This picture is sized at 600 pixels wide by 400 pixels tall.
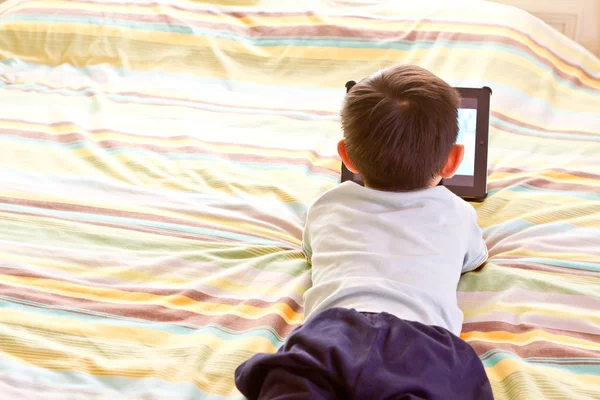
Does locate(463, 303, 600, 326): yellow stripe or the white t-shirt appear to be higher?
the white t-shirt

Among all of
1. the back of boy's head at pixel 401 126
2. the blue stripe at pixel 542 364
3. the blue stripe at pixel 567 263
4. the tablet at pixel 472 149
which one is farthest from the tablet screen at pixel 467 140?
the blue stripe at pixel 542 364

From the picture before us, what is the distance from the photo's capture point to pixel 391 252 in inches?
37.4

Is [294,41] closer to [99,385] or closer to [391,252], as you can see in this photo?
[391,252]

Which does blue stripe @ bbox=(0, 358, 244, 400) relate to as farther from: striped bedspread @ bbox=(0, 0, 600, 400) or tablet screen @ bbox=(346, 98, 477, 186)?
tablet screen @ bbox=(346, 98, 477, 186)

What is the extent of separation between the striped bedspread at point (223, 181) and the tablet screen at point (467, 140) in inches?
2.8

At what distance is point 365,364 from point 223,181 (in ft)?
2.33

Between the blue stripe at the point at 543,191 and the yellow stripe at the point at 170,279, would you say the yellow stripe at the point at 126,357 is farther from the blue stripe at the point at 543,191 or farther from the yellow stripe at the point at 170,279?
the blue stripe at the point at 543,191

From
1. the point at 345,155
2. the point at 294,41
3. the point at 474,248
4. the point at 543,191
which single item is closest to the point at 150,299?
the point at 345,155

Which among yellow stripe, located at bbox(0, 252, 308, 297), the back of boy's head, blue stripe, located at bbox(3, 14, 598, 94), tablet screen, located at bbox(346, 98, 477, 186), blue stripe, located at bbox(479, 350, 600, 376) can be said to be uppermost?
the back of boy's head

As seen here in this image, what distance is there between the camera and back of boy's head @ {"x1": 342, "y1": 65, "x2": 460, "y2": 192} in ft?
3.23

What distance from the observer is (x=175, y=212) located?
4.34 ft

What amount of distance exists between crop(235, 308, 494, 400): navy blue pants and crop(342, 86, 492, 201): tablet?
54cm

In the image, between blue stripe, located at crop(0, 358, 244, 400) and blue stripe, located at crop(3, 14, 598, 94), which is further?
blue stripe, located at crop(3, 14, 598, 94)

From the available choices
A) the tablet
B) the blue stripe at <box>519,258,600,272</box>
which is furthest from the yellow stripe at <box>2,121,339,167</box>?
the blue stripe at <box>519,258,600,272</box>
